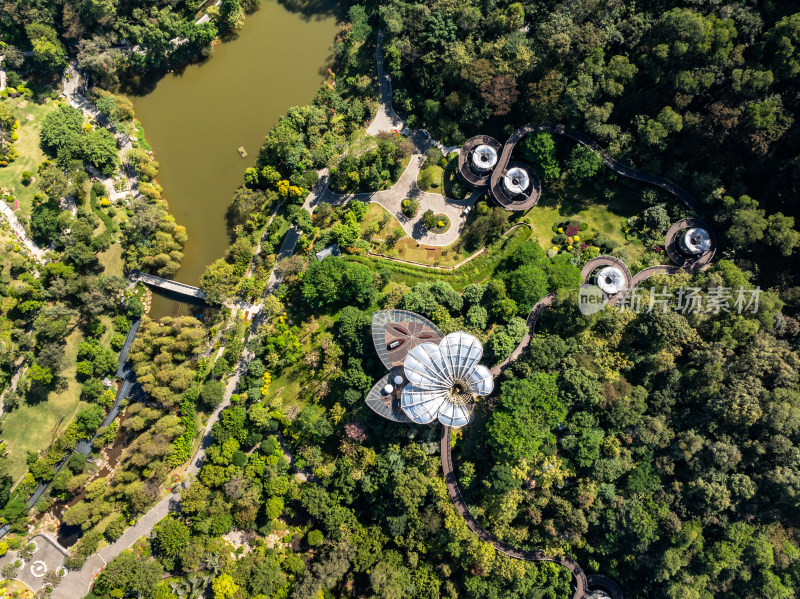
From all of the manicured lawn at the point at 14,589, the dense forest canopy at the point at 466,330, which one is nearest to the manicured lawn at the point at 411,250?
the dense forest canopy at the point at 466,330

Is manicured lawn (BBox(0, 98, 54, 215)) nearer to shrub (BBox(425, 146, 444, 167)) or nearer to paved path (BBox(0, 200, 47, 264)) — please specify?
paved path (BBox(0, 200, 47, 264))

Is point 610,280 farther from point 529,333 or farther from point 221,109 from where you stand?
point 221,109

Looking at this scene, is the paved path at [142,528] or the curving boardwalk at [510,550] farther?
the paved path at [142,528]

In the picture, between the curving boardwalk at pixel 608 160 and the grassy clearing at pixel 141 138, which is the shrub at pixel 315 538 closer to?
the curving boardwalk at pixel 608 160

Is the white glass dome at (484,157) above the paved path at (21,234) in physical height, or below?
above

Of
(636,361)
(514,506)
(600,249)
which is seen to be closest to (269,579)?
(514,506)

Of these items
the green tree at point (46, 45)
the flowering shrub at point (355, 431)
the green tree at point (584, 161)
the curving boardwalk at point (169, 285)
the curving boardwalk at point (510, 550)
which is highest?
the green tree at point (584, 161)

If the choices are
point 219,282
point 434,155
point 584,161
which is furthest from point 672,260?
point 219,282
